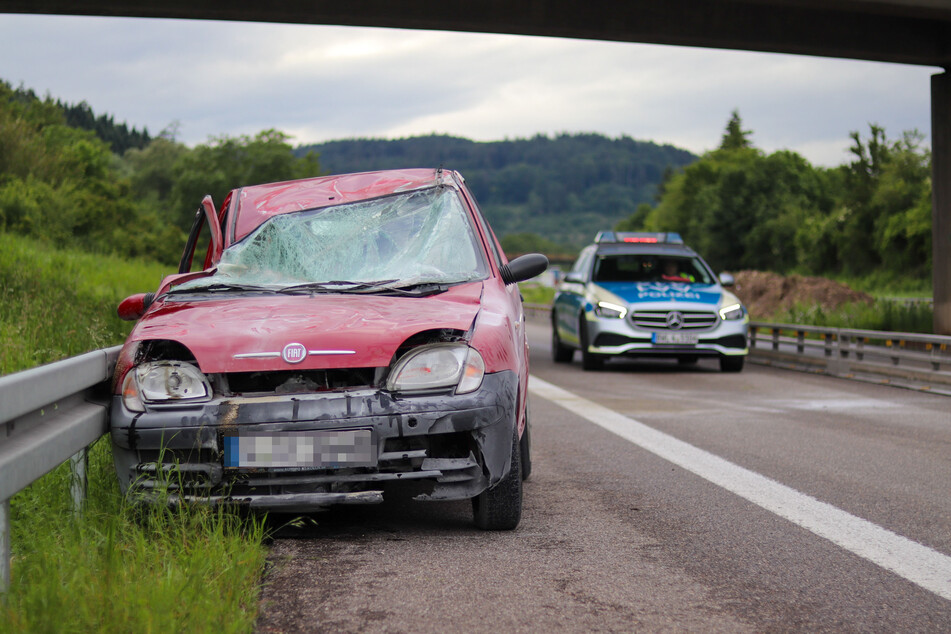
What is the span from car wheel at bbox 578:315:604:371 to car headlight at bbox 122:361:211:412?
443 inches

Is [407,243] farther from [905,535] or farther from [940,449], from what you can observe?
[940,449]

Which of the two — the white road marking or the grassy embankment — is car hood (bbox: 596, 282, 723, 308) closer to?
the white road marking

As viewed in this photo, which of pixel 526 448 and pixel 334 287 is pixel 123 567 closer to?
pixel 334 287

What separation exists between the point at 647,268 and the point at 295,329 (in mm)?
12110

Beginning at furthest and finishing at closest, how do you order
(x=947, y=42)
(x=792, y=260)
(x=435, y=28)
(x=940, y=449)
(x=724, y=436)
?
1. (x=792, y=260)
2. (x=947, y=42)
3. (x=435, y=28)
4. (x=724, y=436)
5. (x=940, y=449)

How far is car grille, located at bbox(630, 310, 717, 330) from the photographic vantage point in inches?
589

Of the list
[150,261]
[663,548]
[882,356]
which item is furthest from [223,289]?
[150,261]

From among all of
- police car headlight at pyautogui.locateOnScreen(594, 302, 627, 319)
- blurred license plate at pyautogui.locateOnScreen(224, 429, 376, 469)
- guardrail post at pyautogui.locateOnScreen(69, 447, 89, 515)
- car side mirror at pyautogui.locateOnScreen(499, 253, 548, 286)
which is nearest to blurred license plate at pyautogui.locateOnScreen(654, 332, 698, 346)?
police car headlight at pyautogui.locateOnScreen(594, 302, 627, 319)

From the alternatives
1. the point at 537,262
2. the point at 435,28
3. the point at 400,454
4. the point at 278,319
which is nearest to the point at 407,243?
the point at 537,262

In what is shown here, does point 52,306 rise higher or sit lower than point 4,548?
higher

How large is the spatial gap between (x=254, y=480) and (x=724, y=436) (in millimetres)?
4852

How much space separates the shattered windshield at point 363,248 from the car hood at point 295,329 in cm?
41

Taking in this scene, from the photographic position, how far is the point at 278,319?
474cm

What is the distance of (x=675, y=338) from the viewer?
1493cm
